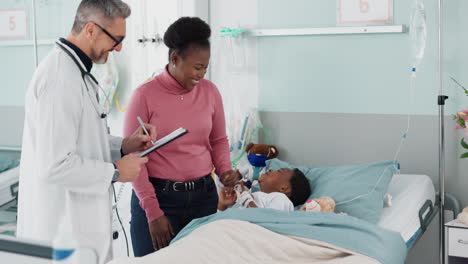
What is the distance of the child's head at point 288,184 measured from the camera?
9.24 ft

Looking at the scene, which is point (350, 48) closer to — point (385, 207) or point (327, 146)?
point (327, 146)

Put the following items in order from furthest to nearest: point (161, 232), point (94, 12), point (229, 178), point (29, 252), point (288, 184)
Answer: point (288, 184) < point (229, 178) < point (161, 232) < point (94, 12) < point (29, 252)

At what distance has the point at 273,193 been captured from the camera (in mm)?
2732

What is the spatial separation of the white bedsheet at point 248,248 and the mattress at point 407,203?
1.69 ft

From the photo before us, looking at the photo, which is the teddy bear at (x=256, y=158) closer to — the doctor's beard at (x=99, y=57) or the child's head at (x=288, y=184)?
the child's head at (x=288, y=184)

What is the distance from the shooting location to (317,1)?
324cm

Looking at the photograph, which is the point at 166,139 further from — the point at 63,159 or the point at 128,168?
the point at 63,159

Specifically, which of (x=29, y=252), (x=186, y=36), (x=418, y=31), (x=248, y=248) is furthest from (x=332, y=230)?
(x=29, y=252)

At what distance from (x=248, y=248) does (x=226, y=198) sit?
0.50 metres

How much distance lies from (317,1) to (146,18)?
1.04 meters

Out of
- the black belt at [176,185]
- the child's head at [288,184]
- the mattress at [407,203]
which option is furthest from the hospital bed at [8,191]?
the mattress at [407,203]

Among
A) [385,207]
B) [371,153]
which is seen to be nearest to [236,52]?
[371,153]

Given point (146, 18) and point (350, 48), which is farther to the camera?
point (146, 18)

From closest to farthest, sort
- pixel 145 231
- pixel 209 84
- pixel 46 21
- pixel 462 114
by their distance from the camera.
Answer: pixel 145 231 → pixel 209 84 → pixel 462 114 → pixel 46 21
